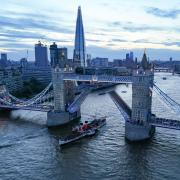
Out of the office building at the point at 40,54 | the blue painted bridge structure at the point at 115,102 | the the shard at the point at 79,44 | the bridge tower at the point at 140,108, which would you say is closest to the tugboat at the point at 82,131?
the blue painted bridge structure at the point at 115,102

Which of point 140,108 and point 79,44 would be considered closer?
point 140,108

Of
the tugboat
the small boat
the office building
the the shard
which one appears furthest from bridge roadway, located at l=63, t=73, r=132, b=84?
the office building

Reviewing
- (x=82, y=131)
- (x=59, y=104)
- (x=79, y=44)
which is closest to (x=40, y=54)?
(x=79, y=44)

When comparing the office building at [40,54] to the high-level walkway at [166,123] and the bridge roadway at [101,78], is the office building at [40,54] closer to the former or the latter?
the bridge roadway at [101,78]

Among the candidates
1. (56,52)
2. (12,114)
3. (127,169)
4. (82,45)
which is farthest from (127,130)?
(56,52)

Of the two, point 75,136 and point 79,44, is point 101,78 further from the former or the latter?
point 79,44

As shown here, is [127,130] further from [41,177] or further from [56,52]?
[56,52]

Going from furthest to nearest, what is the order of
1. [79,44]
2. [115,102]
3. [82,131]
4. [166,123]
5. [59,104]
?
1. [79,44]
2. [59,104]
3. [115,102]
4. [82,131]
5. [166,123]
